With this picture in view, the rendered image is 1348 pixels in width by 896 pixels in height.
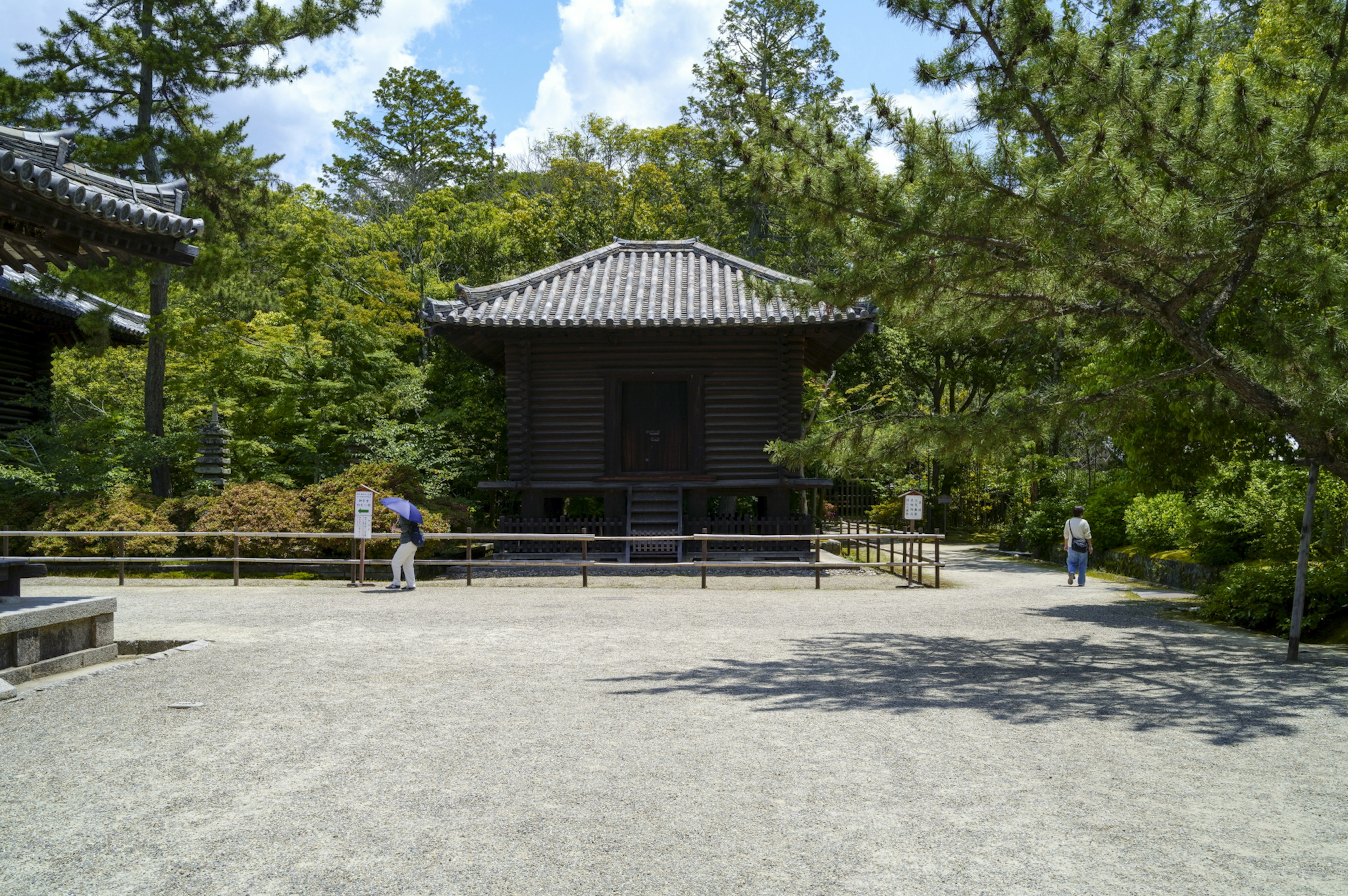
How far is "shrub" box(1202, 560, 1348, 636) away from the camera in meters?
10.2

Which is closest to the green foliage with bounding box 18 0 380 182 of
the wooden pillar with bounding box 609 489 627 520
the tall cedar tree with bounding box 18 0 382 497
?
the tall cedar tree with bounding box 18 0 382 497

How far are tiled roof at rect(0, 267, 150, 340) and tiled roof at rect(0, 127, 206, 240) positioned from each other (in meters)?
8.17

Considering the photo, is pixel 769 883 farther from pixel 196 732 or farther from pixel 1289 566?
pixel 1289 566

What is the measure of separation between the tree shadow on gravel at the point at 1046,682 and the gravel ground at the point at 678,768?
0.14 ft

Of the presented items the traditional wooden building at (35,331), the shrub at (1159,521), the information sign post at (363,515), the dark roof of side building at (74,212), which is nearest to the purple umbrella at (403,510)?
the information sign post at (363,515)

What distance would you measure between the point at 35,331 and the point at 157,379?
235cm

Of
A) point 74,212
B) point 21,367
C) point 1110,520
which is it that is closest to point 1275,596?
point 1110,520

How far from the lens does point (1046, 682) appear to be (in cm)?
762

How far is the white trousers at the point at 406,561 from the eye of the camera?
13.9 meters

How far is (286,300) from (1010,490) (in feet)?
73.5

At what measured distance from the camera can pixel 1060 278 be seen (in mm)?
7969

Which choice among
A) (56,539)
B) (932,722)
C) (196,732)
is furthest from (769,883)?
(56,539)

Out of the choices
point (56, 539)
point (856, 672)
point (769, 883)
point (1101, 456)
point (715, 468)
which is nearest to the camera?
point (769, 883)

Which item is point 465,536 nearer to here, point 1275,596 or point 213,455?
point 213,455
